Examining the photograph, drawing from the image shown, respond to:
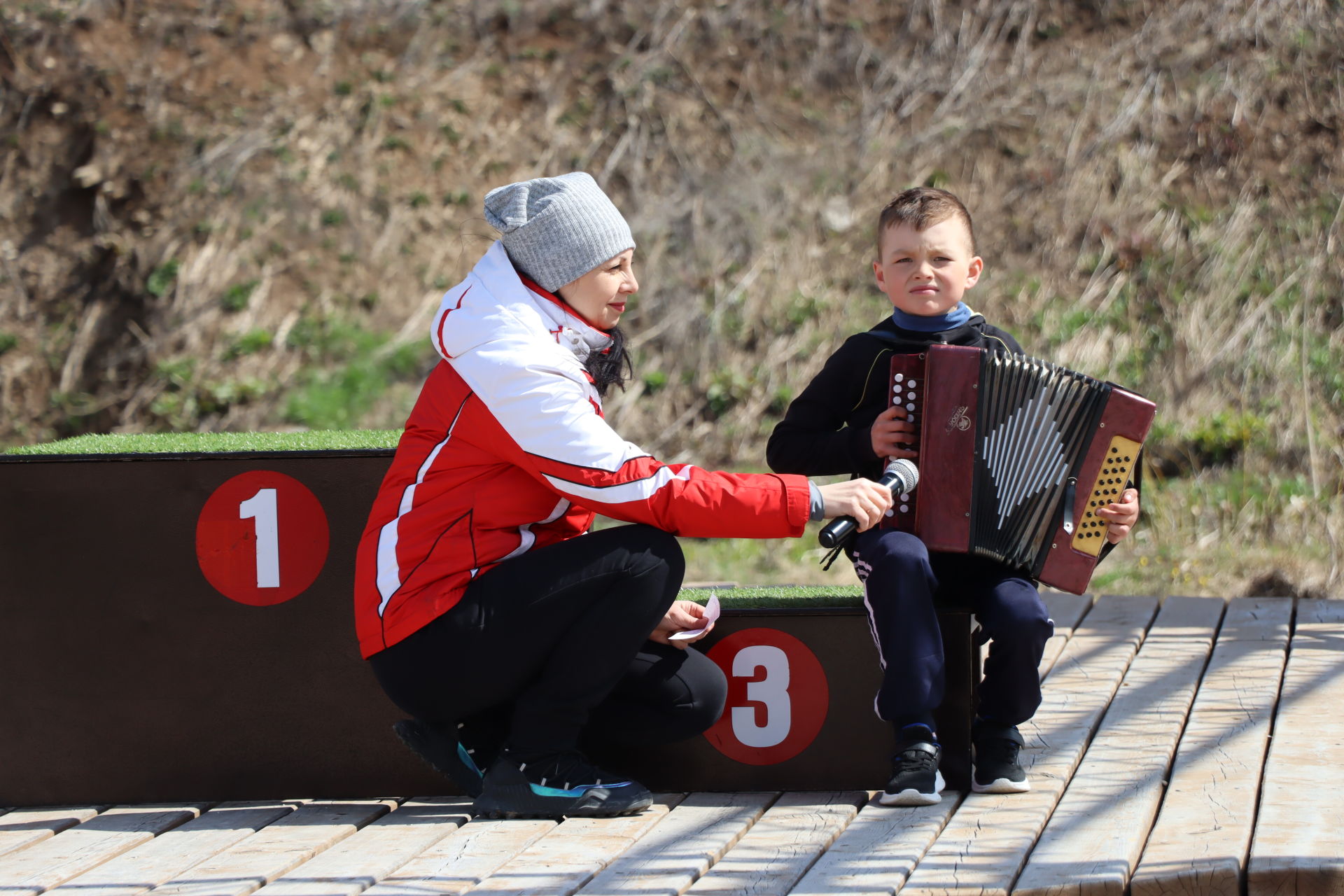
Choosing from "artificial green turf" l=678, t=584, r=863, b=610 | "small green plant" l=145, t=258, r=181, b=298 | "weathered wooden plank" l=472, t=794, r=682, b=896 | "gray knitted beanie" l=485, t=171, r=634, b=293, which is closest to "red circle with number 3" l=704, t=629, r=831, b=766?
"artificial green turf" l=678, t=584, r=863, b=610

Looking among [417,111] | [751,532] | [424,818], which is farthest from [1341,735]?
[417,111]

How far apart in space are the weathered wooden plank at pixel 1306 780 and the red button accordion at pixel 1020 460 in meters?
0.67

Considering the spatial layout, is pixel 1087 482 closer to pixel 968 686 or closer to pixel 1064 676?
pixel 968 686

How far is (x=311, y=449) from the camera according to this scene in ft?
11.7

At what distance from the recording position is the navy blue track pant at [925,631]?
10.8 feet

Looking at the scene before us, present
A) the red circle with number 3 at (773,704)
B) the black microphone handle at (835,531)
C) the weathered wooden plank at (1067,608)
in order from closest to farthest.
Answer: the black microphone handle at (835,531) → the red circle with number 3 at (773,704) → the weathered wooden plank at (1067,608)

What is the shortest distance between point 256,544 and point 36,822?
87cm

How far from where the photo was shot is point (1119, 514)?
3439 millimetres

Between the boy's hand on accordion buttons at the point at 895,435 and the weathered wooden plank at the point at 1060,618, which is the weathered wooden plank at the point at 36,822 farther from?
the weathered wooden plank at the point at 1060,618

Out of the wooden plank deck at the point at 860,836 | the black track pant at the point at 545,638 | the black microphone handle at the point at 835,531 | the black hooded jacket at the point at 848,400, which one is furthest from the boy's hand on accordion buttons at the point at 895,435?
the wooden plank deck at the point at 860,836

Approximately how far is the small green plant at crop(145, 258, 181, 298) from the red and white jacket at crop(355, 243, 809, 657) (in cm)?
659

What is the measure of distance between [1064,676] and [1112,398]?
1.29 metres

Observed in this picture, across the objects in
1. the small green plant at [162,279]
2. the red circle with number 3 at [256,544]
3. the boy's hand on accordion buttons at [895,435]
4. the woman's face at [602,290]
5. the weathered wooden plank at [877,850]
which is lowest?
the weathered wooden plank at [877,850]

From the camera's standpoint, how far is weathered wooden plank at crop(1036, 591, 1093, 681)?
4586mm
